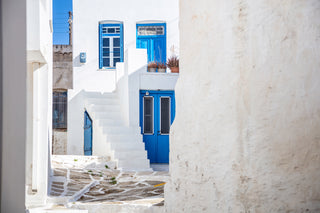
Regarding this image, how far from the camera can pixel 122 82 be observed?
40.6 ft

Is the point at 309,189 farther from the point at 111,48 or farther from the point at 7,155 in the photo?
the point at 111,48

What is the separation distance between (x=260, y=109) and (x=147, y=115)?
8718mm

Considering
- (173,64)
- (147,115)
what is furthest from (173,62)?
(147,115)

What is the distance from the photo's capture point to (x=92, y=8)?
13.4 m

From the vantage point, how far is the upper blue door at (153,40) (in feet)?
44.7

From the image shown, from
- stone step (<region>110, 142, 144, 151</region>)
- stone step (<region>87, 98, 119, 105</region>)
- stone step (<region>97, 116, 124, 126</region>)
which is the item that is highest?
stone step (<region>87, 98, 119, 105</region>)

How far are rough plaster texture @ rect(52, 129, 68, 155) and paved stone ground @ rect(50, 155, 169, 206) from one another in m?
5.73

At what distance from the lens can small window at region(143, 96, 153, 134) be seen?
12.2m

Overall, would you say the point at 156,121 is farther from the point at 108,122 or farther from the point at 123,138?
the point at 108,122

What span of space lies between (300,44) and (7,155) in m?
2.95

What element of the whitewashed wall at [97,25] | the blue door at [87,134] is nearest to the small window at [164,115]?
the whitewashed wall at [97,25]

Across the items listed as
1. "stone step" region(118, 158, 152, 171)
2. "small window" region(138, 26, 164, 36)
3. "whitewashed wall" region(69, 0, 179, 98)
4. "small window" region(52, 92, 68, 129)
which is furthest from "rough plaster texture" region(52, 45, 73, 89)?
"stone step" region(118, 158, 152, 171)

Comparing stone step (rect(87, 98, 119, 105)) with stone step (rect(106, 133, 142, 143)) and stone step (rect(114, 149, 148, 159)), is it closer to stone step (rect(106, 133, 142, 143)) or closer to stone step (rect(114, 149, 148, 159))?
stone step (rect(106, 133, 142, 143))

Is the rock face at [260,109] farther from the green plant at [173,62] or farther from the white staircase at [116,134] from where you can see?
the green plant at [173,62]
